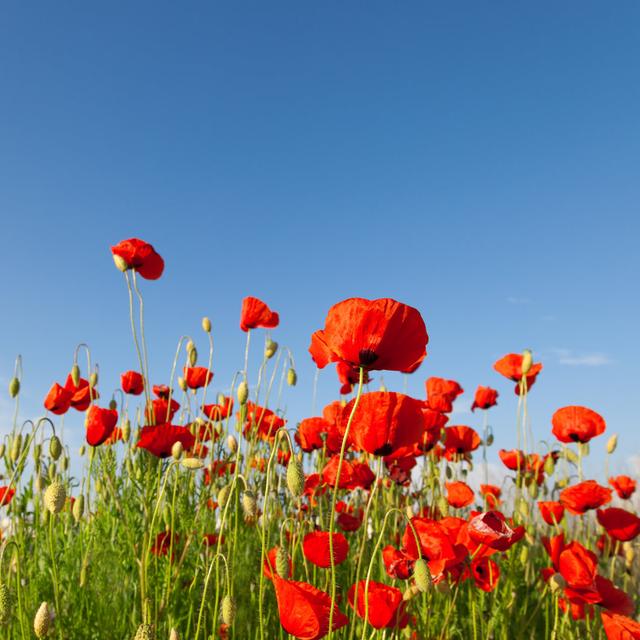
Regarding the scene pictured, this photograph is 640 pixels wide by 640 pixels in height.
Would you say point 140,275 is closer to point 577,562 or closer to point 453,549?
point 453,549

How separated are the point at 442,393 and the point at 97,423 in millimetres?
1838

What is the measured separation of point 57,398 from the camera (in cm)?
318

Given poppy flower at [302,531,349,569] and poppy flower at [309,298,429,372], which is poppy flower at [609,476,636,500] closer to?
poppy flower at [302,531,349,569]

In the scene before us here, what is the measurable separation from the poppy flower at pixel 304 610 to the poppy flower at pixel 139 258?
1.98 m

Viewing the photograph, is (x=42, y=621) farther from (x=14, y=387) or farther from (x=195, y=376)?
(x=195, y=376)

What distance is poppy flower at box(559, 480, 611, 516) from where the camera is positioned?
124 inches

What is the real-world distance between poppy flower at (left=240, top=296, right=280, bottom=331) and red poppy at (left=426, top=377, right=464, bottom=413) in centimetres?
95

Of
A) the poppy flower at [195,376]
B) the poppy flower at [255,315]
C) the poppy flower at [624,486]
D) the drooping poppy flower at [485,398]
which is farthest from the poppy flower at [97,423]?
the poppy flower at [624,486]

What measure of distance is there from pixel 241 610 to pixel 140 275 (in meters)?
1.60

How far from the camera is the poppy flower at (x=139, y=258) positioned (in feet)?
9.86

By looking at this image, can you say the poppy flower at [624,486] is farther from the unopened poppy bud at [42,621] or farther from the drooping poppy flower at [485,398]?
the unopened poppy bud at [42,621]

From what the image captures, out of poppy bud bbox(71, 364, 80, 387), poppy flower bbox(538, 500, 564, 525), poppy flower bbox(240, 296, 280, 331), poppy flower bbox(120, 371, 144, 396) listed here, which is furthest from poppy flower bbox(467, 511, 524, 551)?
poppy flower bbox(120, 371, 144, 396)

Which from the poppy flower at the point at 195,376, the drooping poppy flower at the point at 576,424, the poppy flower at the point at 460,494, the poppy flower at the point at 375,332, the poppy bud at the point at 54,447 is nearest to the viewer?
the poppy flower at the point at 375,332

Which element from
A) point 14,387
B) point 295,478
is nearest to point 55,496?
point 295,478
